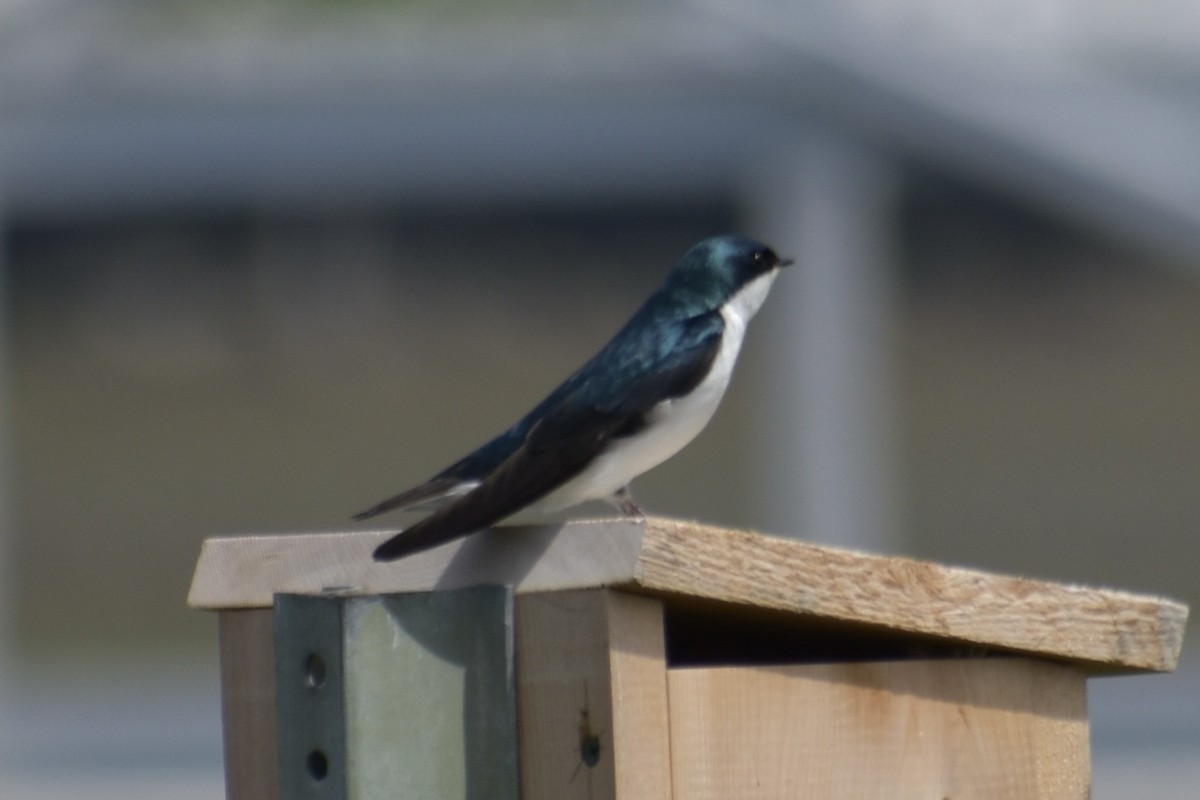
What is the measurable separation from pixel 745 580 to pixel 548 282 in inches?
256

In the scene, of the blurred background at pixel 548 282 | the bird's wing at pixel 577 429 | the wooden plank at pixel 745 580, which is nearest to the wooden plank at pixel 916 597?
the wooden plank at pixel 745 580

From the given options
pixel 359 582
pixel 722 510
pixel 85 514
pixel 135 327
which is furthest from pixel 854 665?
pixel 85 514

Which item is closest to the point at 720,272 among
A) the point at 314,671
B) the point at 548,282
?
the point at 314,671

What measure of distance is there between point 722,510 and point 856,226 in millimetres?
3714

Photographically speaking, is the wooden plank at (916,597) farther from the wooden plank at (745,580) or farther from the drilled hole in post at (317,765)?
the drilled hole in post at (317,765)

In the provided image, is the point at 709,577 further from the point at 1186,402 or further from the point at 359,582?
the point at 1186,402

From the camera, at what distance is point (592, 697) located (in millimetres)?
2098

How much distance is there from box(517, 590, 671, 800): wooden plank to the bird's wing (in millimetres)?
110

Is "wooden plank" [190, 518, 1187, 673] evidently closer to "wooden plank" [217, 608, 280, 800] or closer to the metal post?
"wooden plank" [217, 608, 280, 800]

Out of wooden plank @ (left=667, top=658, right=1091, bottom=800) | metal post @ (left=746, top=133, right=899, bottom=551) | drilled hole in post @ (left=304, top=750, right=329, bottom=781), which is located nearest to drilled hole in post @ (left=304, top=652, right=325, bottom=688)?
drilled hole in post @ (left=304, top=750, right=329, bottom=781)

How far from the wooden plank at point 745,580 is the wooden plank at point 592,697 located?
0.03 m

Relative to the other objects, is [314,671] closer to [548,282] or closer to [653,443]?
[653,443]

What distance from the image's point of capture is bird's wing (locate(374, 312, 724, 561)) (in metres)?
2.08

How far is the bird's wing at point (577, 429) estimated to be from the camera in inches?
81.9
